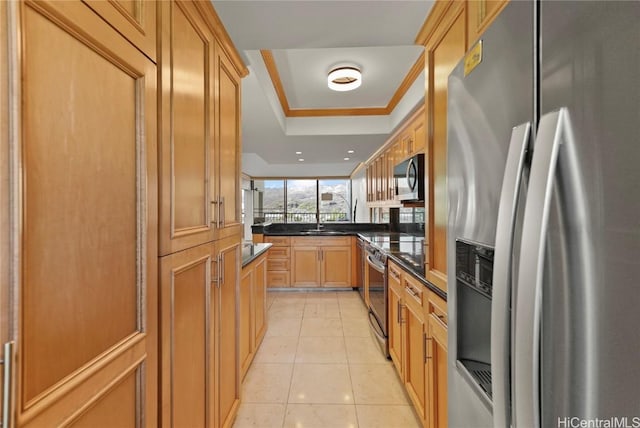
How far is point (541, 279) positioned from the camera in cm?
52

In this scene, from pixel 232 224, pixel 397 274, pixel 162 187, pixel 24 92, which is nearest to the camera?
pixel 24 92

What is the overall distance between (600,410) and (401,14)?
1616 millimetres

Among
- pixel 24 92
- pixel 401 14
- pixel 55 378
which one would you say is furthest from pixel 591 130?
pixel 401 14

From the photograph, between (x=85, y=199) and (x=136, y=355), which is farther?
(x=136, y=355)

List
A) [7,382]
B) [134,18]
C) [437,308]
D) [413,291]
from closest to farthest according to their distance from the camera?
[7,382]
[134,18]
[437,308]
[413,291]

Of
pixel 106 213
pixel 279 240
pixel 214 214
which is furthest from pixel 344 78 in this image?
pixel 279 240

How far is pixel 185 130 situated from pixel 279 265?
390 cm

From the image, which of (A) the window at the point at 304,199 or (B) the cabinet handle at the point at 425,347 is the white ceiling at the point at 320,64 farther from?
(A) the window at the point at 304,199

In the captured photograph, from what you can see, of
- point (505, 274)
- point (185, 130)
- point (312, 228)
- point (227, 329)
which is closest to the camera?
point (505, 274)

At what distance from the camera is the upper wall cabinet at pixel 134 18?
0.73 m

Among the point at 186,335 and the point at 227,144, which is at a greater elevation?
the point at 227,144

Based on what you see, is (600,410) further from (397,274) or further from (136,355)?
(397,274)

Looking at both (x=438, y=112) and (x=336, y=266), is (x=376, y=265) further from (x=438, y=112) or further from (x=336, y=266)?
(x=336, y=266)

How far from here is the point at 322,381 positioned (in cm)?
230
